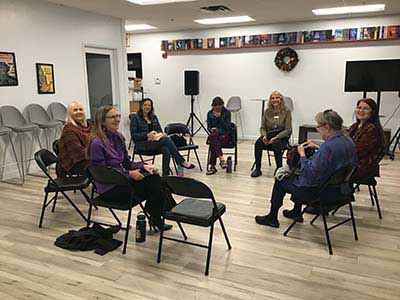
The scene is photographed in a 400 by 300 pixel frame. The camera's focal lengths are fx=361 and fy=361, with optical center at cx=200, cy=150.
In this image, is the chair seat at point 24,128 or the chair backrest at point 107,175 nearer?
the chair backrest at point 107,175

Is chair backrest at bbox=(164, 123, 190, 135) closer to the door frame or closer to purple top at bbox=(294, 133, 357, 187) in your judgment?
the door frame

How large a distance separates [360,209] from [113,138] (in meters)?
2.66

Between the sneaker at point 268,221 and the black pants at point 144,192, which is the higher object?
the black pants at point 144,192

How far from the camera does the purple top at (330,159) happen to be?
2.77 meters

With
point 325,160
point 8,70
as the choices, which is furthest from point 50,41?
point 325,160

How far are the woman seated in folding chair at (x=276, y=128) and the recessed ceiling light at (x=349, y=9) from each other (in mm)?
2489

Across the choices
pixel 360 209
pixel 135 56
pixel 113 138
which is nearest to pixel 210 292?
pixel 113 138

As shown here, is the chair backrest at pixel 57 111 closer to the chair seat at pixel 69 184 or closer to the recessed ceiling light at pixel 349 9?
the chair seat at pixel 69 184

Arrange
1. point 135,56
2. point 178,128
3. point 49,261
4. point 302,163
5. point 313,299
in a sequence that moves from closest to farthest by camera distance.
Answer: point 313,299, point 49,261, point 302,163, point 178,128, point 135,56

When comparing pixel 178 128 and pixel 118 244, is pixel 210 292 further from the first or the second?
pixel 178 128

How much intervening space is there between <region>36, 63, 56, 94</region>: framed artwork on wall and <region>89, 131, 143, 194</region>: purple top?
3.08m

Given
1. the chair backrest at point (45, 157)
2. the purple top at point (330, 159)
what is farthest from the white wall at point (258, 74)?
the chair backrest at point (45, 157)

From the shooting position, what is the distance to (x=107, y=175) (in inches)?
108

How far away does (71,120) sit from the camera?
3828 millimetres
